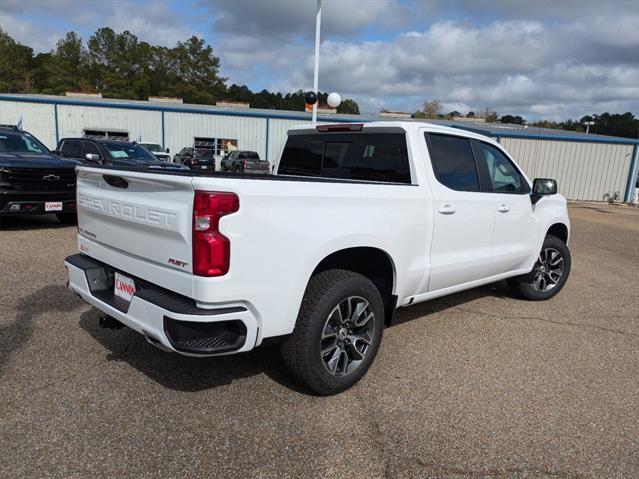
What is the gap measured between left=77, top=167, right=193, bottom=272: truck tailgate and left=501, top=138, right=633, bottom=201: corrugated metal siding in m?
24.3

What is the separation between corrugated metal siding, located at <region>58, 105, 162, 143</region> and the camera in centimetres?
3123

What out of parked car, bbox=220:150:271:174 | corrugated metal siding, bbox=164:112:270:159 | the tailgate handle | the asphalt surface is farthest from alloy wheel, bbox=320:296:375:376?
corrugated metal siding, bbox=164:112:270:159

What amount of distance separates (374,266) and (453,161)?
1289 millimetres

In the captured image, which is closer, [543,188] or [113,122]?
[543,188]

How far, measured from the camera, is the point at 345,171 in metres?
4.45

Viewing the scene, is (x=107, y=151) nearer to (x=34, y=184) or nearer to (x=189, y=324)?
(x=34, y=184)

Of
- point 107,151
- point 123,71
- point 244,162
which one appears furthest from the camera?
point 123,71

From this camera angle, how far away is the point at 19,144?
9438 millimetres

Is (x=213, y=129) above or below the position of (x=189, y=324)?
above

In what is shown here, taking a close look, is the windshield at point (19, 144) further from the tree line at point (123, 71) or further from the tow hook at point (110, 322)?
the tree line at point (123, 71)

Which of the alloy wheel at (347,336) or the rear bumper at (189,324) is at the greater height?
the rear bumper at (189,324)

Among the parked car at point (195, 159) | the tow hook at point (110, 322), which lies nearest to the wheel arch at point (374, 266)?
the tow hook at point (110, 322)

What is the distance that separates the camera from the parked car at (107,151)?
1076 centimetres

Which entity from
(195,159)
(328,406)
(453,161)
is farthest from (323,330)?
(195,159)
